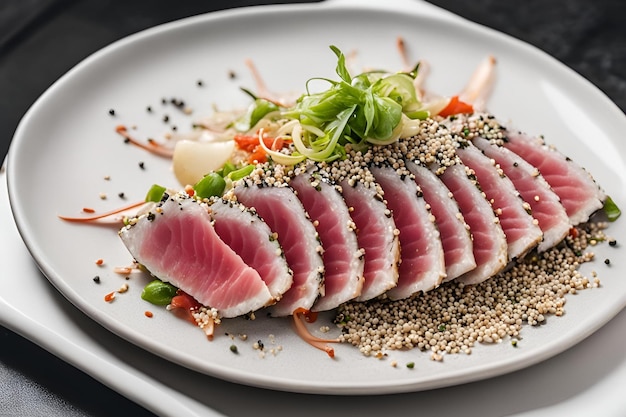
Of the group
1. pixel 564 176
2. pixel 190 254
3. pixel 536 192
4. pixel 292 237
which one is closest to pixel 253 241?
pixel 292 237

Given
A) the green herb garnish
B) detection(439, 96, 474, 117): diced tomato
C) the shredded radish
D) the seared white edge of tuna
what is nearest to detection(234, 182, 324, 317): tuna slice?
the seared white edge of tuna

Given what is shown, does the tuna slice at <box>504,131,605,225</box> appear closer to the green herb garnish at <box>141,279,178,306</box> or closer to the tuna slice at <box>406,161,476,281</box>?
the tuna slice at <box>406,161,476,281</box>

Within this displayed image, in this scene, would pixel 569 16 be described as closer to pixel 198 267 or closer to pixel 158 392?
pixel 198 267

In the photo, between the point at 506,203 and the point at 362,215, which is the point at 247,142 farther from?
the point at 506,203

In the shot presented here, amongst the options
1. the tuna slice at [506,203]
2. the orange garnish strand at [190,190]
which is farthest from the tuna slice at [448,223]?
the orange garnish strand at [190,190]

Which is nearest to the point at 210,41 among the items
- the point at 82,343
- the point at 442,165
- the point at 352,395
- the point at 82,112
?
the point at 82,112

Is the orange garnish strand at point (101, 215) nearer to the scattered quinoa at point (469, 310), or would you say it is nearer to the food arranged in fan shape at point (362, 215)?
the food arranged in fan shape at point (362, 215)
